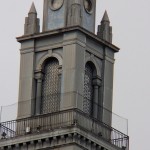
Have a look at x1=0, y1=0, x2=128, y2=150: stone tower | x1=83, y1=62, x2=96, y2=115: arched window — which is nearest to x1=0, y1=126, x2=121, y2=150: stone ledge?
x1=0, y1=0, x2=128, y2=150: stone tower

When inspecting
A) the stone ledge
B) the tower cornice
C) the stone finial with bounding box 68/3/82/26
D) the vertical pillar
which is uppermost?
the stone finial with bounding box 68/3/82/26

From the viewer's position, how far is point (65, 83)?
440ft

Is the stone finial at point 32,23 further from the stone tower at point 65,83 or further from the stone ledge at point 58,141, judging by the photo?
the stone ledge at point 58,141

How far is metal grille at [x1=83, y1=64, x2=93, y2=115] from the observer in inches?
5315

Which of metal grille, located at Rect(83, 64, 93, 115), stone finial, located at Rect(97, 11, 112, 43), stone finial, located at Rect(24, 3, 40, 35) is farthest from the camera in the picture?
stone finial, located at Rect(97, 11, 112, 43)

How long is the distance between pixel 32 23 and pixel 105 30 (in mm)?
4873

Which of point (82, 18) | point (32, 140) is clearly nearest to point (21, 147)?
point (32, 140)

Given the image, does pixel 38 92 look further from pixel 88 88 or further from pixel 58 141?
pixel 58 141

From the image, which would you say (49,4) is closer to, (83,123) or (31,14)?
(31,14)

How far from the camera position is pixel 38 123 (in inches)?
5266

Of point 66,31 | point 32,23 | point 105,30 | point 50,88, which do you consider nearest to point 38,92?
point 50,88

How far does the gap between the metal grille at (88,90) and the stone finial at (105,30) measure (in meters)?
2.54

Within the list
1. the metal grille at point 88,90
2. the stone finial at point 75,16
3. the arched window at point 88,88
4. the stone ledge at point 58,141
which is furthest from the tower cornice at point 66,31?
the stone ledge at point 58,141

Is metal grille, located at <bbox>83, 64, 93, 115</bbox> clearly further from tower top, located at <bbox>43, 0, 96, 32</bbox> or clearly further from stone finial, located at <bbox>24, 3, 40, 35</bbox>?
stone finial, located at <bbox>24, 3, 40, 35</bbox>
